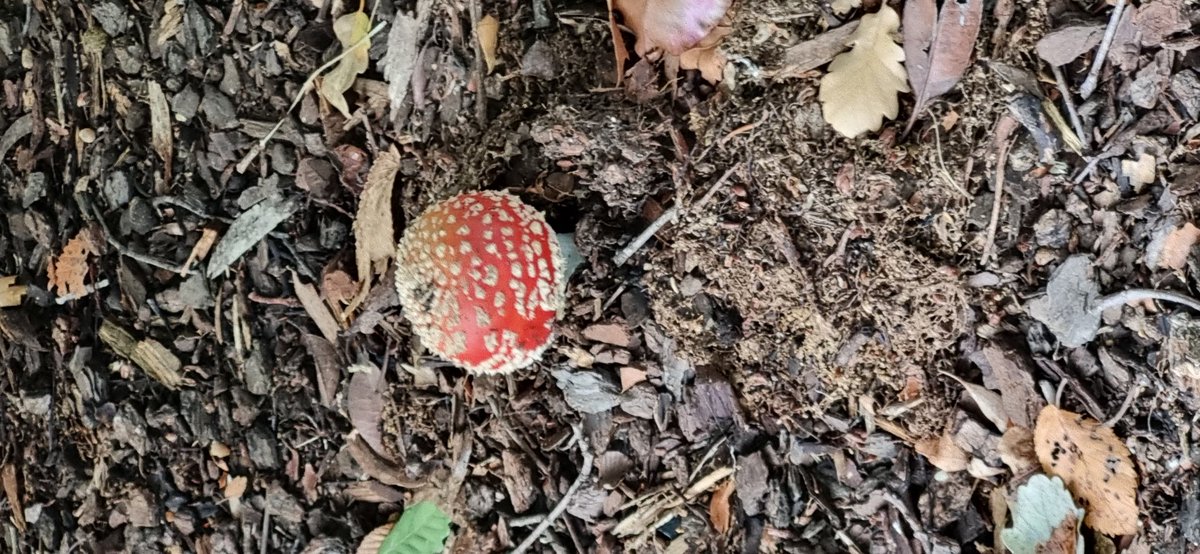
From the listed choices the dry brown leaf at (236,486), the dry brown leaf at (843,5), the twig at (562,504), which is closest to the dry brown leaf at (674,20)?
the dry brown leaf at (843,5)

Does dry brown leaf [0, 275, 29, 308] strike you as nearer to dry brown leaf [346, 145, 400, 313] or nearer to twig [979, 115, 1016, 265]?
dry brown leaf [346, 145, 400, 313]

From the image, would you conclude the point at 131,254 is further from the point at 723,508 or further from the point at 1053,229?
the point at 1053,229

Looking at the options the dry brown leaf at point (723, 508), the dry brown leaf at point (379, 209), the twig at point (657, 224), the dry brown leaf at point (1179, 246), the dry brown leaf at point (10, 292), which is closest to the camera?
the dry brown leaf at point (1179, 246)

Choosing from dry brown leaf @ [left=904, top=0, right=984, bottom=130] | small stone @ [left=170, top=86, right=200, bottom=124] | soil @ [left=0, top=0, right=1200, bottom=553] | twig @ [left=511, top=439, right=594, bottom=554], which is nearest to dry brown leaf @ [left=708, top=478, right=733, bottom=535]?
soil @ [left=0, top=0, right=1200, bottom=553]

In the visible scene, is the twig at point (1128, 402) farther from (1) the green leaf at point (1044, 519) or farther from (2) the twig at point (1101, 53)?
(2) the twig at point (1101, 53)

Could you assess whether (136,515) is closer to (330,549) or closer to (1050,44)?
(330,549)

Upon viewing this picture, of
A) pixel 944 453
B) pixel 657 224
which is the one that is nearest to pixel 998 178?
pixel 944 453
